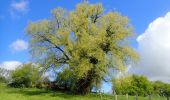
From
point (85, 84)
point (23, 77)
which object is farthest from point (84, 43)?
point (23, 77)

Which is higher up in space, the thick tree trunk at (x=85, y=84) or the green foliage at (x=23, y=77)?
the green foliage at (x=23, y=77)

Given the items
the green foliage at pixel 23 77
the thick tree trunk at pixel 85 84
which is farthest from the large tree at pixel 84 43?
the green foliage at pixel 23 77

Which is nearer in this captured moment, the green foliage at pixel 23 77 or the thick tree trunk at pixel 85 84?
the thick tree trunk at pixel 85 84

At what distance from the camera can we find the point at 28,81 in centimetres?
6000

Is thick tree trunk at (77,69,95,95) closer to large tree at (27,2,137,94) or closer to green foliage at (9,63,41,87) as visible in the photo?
large tree at (27,2,137,94)

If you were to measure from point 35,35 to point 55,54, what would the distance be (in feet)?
13.6

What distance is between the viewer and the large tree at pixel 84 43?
47.6 m

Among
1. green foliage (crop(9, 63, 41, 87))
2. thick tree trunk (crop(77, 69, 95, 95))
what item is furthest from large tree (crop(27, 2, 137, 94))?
green foliage (crop(9, 63, 41, 87))

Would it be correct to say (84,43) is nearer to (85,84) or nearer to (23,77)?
(85,84)

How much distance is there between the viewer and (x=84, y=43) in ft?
157

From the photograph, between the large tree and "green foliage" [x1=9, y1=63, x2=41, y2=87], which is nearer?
the large tree

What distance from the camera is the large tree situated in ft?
156

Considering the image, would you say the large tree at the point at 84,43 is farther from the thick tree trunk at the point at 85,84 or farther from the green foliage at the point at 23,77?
the green foliage at the point at 23,77

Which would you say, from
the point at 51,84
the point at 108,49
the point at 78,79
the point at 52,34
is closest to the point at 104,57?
the point at 108,49
